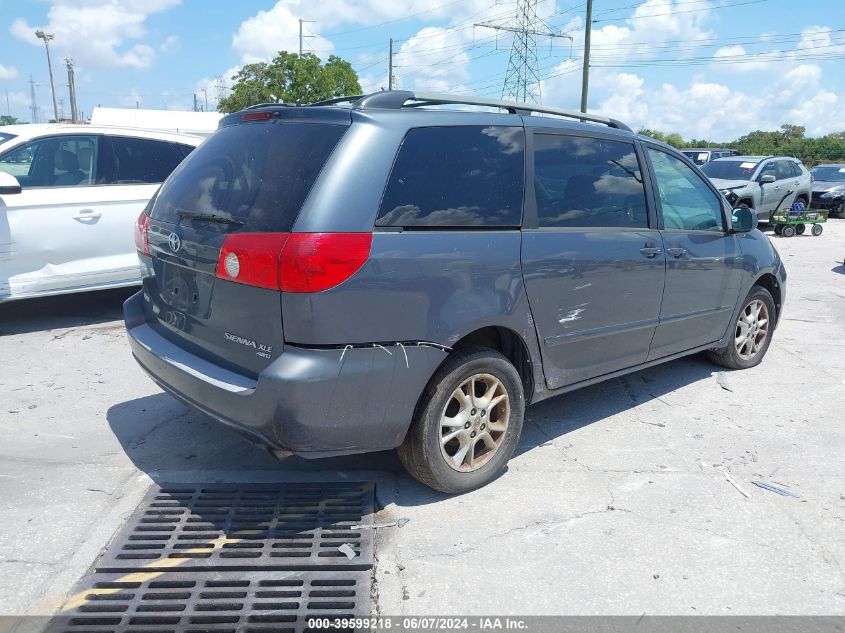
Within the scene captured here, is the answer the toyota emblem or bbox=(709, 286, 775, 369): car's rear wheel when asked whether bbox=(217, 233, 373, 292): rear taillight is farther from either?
bbox=(709, 286, 775, 369): car's rear wheel

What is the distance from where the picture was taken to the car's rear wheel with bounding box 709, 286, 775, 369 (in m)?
5.56

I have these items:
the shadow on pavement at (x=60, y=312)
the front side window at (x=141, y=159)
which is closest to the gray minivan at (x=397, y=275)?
the front side window at (x=141, y=159)

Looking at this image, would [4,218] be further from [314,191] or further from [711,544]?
[711,544]

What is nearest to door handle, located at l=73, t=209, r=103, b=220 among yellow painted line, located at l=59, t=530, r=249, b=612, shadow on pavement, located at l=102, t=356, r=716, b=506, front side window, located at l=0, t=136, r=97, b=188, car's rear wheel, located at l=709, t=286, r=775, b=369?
front side window, located at l=0, t=136, r=97, b=188

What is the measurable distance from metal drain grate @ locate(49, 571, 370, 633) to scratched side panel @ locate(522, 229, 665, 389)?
1.62m

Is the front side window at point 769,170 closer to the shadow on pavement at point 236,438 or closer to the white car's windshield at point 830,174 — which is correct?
the white car's windshield at point 830,174

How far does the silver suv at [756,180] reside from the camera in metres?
15.2

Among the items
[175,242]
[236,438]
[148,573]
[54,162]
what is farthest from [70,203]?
[148,573]

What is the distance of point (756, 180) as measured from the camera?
15.5 meters

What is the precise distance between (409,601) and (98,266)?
4883 millimetres

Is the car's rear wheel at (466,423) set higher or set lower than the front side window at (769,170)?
lower

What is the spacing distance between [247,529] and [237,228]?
1377mm

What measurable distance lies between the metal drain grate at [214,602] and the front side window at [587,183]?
2.08 m

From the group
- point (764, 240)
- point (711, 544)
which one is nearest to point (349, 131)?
point (711, 544)
